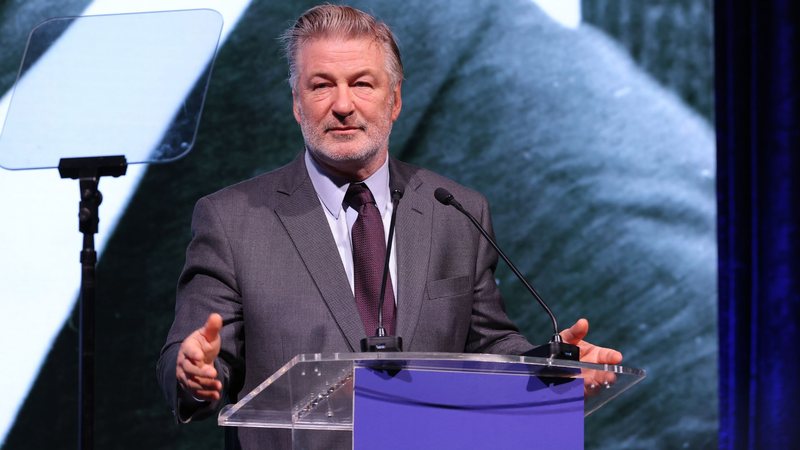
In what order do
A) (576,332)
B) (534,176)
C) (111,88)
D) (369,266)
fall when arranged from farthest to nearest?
(534,176) → (111,88) → (369,266) → (576,332)

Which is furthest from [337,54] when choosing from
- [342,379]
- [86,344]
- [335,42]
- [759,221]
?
[759,221]

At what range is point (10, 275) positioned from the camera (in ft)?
10.7

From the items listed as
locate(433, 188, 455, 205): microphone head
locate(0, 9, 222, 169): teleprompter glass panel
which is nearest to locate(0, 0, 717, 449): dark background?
locate(0, 9, 222, 169): teleprompter glass panel

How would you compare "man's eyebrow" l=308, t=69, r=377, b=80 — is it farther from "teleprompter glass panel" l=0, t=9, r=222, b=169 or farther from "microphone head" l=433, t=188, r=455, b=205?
"microphone head" l=433, t=188, r=455, b=205

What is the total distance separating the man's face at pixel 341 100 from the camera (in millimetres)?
2260

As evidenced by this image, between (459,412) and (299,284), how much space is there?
0.71m

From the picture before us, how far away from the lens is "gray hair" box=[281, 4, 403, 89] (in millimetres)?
2293

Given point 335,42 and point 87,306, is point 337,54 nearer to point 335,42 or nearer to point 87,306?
point 335,42

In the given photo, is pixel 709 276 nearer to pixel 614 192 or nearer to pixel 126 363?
pixel 614 192

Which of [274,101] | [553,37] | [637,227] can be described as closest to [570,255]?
[637,227]

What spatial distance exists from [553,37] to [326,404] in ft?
7.08

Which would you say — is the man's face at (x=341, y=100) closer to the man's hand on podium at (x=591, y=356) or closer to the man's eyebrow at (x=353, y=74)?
the man's eyebrow at (x=353, y=74)

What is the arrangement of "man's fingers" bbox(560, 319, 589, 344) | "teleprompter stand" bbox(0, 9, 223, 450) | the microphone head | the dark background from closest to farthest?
"man's fingers" bbox(560, 319, 589, 344), the microphone head, "teleprompter stand" bbox(0, 9, 223, 450), the dark background

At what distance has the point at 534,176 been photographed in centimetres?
333
